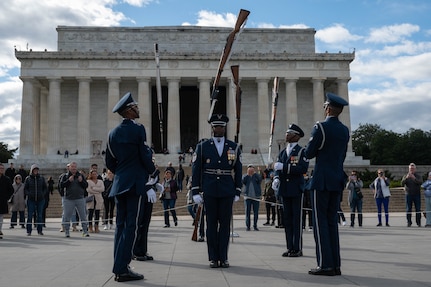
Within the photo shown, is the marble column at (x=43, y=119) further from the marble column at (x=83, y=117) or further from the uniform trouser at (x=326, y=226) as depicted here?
the uniform trouser at (x=326, y=226)

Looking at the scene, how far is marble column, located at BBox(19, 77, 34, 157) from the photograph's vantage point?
57956 millimetres

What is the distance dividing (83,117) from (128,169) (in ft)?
175

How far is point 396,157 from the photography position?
86.7 metres

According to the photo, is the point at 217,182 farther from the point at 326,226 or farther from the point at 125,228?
the point at 326,226

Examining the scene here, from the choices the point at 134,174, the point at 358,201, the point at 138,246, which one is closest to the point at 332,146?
the point at 134,174

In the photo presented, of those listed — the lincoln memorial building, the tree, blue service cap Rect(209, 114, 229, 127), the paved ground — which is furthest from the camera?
the tree

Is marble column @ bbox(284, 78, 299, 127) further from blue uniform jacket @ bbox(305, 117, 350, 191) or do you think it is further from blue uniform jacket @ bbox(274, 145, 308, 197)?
blue uniform jacket @ bbox(305, 117, 350, 191)

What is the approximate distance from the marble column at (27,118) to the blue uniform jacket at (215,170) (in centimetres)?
5281

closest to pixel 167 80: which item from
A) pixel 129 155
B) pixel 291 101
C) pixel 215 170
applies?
pixel 291 101

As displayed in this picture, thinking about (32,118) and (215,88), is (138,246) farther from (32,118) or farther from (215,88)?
(32,118)

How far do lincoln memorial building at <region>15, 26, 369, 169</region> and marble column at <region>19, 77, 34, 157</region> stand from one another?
0.37 feet

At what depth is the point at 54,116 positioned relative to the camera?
59.6m

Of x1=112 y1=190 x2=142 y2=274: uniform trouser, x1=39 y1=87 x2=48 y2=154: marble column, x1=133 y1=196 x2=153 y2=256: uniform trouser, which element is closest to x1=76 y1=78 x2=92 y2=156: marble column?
x1=39 y1=87 x2=48 y2=154: marble column

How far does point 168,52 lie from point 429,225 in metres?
44.8
